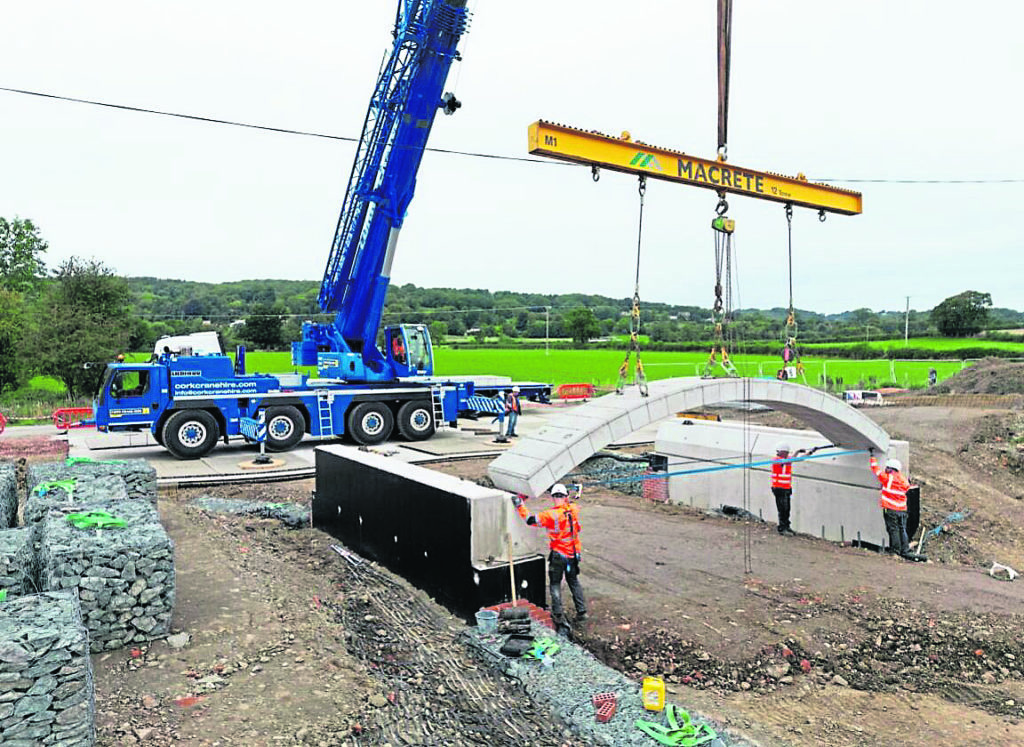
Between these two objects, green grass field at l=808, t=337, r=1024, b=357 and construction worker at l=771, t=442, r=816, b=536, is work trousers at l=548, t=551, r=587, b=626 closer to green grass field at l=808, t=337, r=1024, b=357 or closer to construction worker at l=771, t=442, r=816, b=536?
construction worker at l=771, t=442, r=816, b=536

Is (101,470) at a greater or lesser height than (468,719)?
greater

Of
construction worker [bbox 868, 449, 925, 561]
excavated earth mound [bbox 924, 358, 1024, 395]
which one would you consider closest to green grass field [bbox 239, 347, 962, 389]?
excavated earth mound [bbox 924, 358, 1024, 395]

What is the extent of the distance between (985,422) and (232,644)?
20.1m

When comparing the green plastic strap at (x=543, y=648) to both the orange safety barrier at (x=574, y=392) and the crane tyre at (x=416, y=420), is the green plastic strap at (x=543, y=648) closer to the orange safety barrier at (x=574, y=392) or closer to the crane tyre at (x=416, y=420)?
the crane tyre at (x=416, y=420)

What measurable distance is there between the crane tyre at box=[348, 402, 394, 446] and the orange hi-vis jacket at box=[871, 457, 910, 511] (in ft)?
43.0

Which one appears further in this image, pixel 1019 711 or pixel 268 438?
pixel 268 438

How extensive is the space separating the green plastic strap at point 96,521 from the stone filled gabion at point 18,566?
603mm

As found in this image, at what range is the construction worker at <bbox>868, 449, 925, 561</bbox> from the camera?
11.0 m

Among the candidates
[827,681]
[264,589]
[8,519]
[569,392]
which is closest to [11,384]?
[569,392]

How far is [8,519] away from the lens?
10539 millimetres

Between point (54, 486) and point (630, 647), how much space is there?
7571 mm

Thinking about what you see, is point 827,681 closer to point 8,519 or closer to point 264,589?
point 264,589

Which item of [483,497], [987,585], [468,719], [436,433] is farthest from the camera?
[436,433]

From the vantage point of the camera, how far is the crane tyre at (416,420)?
2111 centimetres
